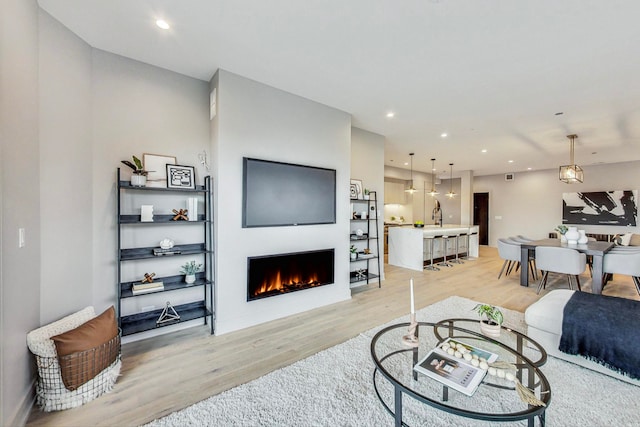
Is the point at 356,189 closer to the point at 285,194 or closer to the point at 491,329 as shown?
the point at 285,194

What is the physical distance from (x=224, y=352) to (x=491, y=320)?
2.38 metres

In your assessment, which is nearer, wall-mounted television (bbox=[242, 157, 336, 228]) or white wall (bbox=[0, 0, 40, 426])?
white wall (bbox=[0, 0, 40, 426])

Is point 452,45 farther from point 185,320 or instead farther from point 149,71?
point 185,320

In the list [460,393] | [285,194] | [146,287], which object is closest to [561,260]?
[460,393]

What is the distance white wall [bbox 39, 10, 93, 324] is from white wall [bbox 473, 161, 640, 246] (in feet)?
37.7

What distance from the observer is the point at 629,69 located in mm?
2814

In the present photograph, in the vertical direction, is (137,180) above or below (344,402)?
above

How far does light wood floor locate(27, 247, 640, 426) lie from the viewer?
6.08 feet

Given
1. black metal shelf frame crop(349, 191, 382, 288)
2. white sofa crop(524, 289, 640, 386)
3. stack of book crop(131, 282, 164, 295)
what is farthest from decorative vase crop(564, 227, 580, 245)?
stack of book crop(131, 282, 164, 295)

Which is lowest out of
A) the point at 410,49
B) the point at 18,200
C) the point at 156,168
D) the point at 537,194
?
the point at 18,200

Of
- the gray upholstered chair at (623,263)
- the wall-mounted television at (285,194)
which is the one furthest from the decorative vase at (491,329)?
the gray upholstered chair at (623,263)

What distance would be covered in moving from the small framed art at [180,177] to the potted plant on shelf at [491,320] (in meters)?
3.03

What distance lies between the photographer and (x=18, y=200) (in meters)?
1.75

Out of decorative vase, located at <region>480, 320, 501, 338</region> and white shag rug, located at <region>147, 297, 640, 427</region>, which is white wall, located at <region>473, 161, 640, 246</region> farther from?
decorative vase, located at <region>480, 320, 501, 338</region>
